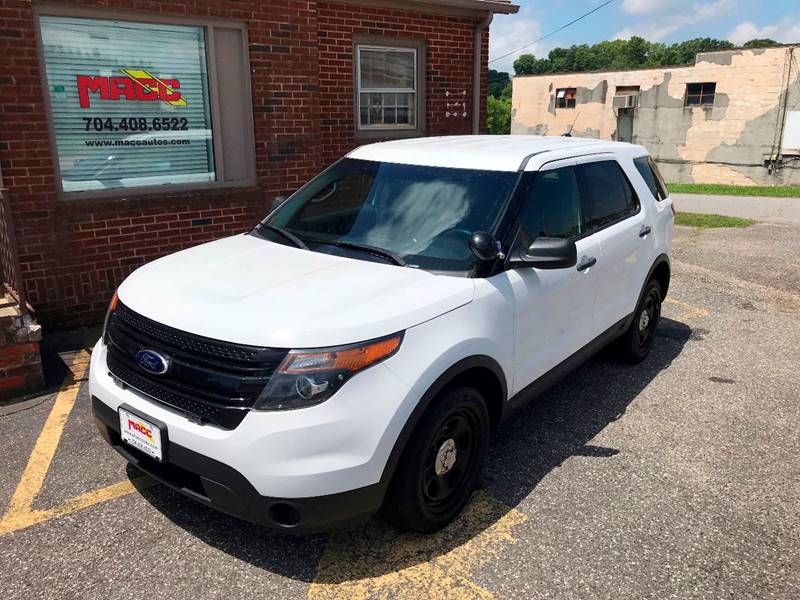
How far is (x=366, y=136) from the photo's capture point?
8.35m

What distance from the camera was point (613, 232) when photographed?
452 centimetres

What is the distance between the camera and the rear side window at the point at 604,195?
4316 millimetres

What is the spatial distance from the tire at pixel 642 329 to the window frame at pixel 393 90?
14.1ft

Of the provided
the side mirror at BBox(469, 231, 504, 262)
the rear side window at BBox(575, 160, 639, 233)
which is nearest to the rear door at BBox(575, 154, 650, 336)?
the rear side window at BBox(575, 160, 639, 233)

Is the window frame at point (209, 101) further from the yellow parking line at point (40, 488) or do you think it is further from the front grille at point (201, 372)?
the front grille at point (201, 372)

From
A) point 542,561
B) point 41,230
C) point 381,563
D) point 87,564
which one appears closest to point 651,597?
point 542,561

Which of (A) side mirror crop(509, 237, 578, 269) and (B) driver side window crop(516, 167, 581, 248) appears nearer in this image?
(A) side mirror crop(509, 237, 578, 269)

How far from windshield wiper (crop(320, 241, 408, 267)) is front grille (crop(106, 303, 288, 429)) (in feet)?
3.15

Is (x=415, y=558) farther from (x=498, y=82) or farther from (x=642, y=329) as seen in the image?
(x=498, y=82)

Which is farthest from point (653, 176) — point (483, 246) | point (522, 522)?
point (522, 522)

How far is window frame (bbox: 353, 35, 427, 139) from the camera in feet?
26.7

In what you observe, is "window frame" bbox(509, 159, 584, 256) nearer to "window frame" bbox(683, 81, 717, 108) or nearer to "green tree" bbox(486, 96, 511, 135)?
"window frame" bbox(683, 81, 717, 108)

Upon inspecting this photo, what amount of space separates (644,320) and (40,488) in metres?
4.43

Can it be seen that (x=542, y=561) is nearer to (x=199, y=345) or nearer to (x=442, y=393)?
(x=442, y=393)
